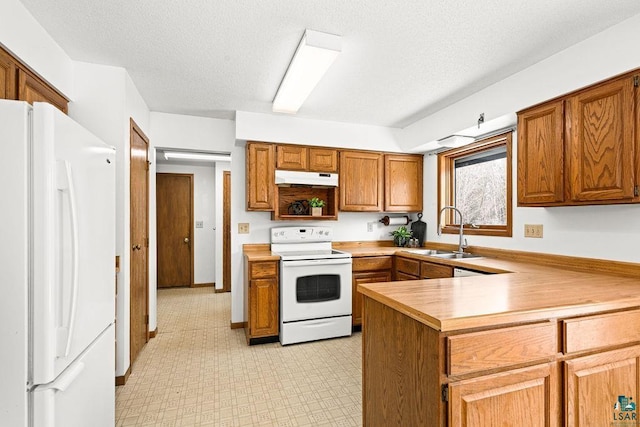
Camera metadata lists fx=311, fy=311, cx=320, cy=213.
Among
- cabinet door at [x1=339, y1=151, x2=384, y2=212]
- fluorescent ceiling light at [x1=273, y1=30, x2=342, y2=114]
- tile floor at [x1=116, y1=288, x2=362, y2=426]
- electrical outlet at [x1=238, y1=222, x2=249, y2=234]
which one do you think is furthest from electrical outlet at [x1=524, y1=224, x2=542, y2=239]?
electrical outlet at [x1=238, y1=222, x2=249, y2=234]

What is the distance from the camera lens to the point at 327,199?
394 cm

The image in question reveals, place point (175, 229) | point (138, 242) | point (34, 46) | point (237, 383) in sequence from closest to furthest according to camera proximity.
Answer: point (34, 46), point (237, 383), point (138, 242), point (175, 229)

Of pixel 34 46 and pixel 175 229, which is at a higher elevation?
pixel 34 46

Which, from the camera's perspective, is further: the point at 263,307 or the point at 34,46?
the point at 263,307

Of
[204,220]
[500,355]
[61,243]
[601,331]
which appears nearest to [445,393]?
[500,355]

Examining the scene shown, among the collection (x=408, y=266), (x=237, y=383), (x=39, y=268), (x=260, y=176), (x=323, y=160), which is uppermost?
(x=323, y=160)

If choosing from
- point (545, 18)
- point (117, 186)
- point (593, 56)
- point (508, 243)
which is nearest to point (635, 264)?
point (508, 243)

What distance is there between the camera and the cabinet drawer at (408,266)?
3203 mm

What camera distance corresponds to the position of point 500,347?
1.19m

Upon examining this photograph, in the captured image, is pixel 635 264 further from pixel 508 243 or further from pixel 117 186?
pixel 117 186

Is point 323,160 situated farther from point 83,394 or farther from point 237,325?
point 83,394

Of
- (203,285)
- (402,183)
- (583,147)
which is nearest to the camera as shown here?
(583,147)

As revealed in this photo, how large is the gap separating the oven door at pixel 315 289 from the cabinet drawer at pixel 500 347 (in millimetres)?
2132

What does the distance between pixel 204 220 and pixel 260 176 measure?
2765 millimetres
